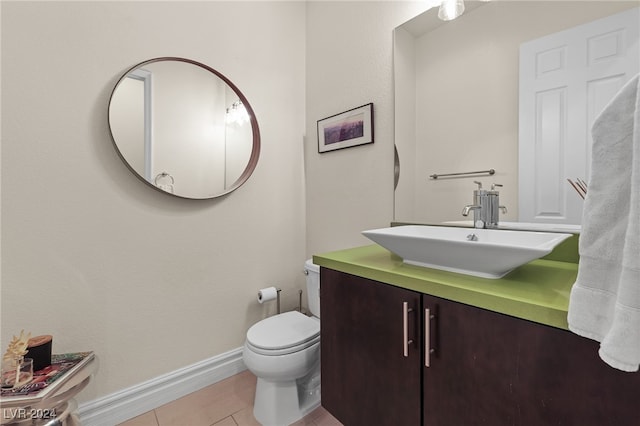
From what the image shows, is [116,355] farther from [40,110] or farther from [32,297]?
[40,110]

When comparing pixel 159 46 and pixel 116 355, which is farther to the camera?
pixel 159 46

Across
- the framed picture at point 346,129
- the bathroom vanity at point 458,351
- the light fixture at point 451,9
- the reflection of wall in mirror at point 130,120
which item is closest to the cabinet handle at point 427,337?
the bathroom vanity at point 458,351

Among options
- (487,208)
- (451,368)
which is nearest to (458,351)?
(451,368)

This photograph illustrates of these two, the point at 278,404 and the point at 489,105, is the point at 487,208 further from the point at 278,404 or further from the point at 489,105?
the point at 278,404

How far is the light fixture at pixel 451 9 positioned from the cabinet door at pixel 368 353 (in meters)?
1.27

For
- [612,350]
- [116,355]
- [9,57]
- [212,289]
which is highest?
[9,57]

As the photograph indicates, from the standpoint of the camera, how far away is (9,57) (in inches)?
45.5

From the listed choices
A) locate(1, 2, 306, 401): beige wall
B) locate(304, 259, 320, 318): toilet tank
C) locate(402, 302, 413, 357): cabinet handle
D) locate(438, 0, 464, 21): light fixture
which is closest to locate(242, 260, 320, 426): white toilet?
locate(304, 259, 320, 318): toilet tank

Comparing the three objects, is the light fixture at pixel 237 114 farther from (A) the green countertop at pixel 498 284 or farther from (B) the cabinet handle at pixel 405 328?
(B) the cabinet handle at pixel 405 328

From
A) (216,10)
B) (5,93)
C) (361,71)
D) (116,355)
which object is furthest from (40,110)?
(361,71)

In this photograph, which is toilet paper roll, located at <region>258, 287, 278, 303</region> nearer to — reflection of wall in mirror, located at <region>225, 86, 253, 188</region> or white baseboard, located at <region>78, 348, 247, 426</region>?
white baseboard, located at <region>78, 348, 247, 426</region>

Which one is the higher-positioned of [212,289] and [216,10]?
[216,10]

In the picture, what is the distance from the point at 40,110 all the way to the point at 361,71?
1589 mm

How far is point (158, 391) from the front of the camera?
1505mm
